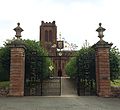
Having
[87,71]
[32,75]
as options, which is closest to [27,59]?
[32,75]

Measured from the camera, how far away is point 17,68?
17797mm

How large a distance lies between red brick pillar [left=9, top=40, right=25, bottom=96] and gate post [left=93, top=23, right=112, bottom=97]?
15.0ft

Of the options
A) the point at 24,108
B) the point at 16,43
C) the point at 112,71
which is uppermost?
the point at 16,43

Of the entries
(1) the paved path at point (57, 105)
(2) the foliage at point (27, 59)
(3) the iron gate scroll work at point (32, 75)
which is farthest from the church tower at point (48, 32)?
(1) the paved path at point (57, 105)

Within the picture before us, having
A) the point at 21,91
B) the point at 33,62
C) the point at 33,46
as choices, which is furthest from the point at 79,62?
the point at 33,46

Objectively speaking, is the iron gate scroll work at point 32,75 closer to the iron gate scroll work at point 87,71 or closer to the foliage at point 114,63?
the iron gate scroll work at point 87,71

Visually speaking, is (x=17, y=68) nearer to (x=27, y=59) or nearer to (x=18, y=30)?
(x=27, y=59)

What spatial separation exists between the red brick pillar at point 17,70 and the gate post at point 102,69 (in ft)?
15.0

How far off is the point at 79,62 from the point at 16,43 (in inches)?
166

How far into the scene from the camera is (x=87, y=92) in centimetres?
1981

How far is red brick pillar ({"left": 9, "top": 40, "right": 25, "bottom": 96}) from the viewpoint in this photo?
1762 centimetres

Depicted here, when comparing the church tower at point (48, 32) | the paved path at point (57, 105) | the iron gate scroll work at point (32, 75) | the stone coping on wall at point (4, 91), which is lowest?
the paved path at point (57, 105)

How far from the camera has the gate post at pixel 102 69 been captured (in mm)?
17734

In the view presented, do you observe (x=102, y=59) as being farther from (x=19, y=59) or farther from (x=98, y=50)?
(x=19, y=59)
